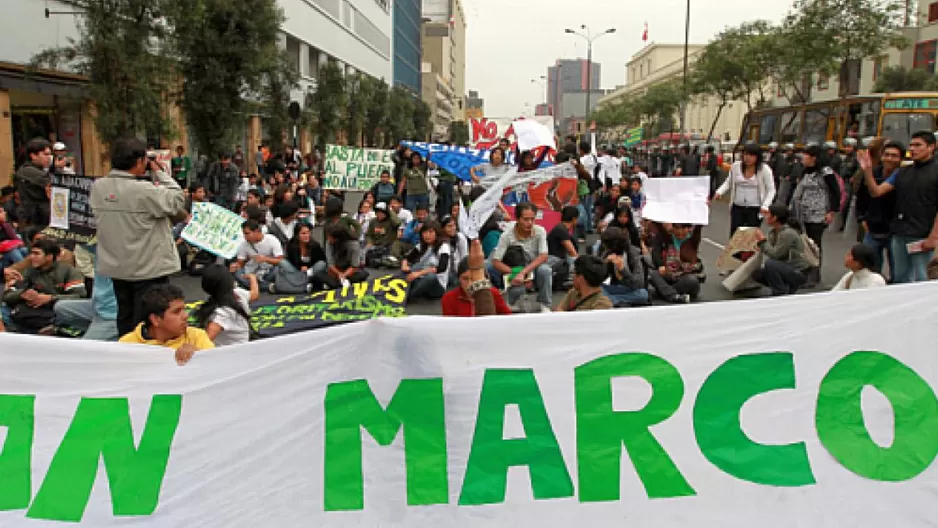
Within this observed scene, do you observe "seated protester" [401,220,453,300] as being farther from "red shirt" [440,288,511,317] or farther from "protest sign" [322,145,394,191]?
"protest sign" [322,145,394,191]

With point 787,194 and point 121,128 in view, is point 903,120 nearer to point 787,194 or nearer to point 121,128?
point 787,194

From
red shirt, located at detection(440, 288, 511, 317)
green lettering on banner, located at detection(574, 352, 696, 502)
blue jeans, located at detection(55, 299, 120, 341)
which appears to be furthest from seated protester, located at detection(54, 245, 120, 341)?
green lettering on banner, located at detection(574, 352, 696, 502)

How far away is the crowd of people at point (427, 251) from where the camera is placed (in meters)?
5.01

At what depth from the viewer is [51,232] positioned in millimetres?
7773

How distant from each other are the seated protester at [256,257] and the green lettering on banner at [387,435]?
19.5ft

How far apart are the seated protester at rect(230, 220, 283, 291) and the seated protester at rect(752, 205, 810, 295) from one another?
210 inches

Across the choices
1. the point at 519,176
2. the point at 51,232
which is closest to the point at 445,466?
the point at 519,176

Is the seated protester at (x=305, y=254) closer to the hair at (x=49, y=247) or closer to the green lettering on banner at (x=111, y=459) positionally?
the hair at (x=49, y=247)

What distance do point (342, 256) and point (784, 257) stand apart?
4.90 metres

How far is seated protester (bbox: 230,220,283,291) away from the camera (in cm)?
904

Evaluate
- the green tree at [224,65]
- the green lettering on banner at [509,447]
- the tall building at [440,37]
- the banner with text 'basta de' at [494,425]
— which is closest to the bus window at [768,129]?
the green tree at [224,65]

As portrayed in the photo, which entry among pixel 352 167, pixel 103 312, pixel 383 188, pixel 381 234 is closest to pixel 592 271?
pixel 103 312

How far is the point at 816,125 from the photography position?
976 inches

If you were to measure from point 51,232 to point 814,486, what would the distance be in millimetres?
7134
